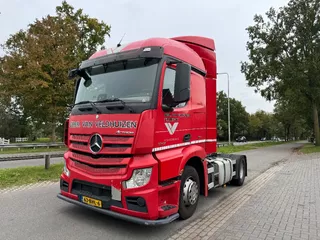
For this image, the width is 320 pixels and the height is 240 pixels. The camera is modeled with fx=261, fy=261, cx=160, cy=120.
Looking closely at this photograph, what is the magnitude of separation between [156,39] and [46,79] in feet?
59.7

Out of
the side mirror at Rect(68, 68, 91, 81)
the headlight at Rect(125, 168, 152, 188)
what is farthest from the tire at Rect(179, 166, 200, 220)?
the side mirror at Rect(68, 68, 91, 81)

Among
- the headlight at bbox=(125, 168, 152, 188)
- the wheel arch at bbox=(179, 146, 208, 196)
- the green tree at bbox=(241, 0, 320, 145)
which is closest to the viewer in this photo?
the headlight at bbox=(125, 168, 152, 188)

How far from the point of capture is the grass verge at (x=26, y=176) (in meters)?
7.69

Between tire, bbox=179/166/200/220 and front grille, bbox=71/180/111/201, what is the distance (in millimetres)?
1300

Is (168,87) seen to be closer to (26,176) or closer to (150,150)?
(150,150)

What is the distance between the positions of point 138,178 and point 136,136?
631 millimetres

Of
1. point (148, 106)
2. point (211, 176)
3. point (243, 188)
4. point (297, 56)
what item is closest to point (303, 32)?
point (297, 56)

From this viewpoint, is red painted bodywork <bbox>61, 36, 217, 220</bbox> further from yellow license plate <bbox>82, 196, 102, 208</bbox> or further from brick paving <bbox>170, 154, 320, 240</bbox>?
brick paving <bbox>170, 154, 320, 240</bbox>

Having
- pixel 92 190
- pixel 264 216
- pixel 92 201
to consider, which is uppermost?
pixel 92 190

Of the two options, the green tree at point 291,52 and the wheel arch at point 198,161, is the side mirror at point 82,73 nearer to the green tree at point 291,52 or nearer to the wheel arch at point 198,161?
the wheel arch at point 198,161

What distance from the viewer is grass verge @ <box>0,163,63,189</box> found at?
7.69 m

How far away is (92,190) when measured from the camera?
4312 millimetres

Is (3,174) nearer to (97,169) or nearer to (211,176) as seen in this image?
(97,169)

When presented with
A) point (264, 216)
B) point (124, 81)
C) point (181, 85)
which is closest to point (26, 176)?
point (124, 81)
